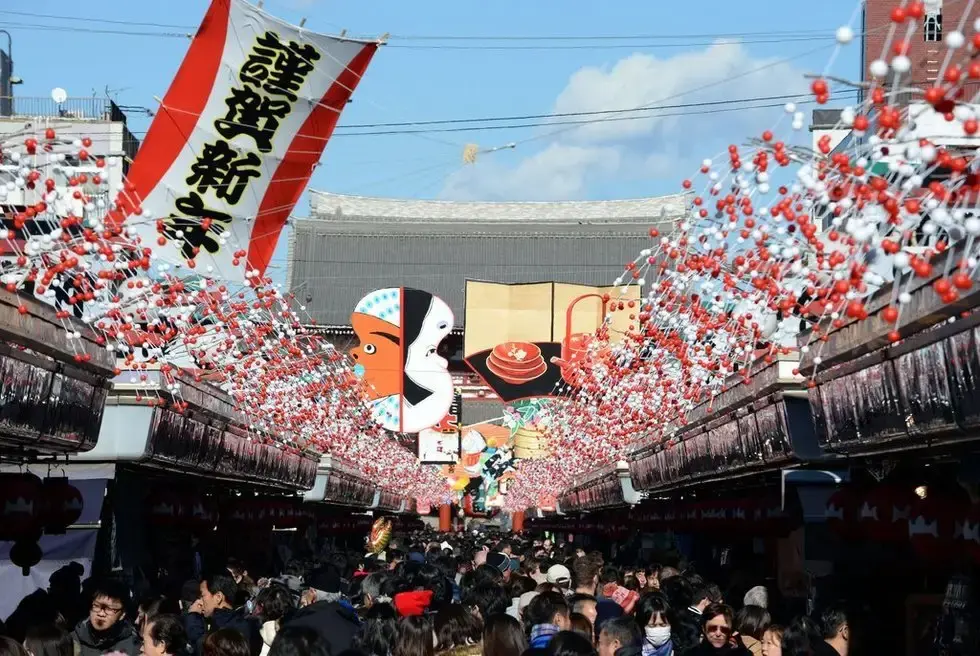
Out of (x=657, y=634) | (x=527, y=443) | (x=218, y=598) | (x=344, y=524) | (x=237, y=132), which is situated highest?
(x=527, y=443)

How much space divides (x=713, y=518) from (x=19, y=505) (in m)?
11.4

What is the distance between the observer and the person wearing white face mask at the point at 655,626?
400 inches

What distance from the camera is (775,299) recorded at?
10.2 m

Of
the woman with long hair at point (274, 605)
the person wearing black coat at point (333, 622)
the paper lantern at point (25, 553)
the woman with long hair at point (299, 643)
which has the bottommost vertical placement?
the woman with long hair at point (299, 643)

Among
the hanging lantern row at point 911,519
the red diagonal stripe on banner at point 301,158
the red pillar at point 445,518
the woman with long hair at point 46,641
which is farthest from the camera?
the red pillar at point 445,518

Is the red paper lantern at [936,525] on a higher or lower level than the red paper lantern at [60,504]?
lower

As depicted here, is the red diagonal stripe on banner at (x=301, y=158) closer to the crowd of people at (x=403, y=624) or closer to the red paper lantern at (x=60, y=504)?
the red paper lantern at (x=60, y=504)

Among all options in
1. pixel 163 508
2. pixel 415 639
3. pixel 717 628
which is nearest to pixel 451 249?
pixel 163 508

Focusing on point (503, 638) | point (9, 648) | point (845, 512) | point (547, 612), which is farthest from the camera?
point (845, 512)

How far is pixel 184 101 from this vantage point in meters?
16.1

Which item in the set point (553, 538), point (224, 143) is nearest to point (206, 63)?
point (224, 143)

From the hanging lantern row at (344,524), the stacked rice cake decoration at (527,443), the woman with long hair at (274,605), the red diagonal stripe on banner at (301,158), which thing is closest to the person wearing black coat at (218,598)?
the woman with long hair at (274,605)

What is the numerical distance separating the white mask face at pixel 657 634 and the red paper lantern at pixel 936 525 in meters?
1.92

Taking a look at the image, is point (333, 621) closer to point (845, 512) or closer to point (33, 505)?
point (33, 505)
